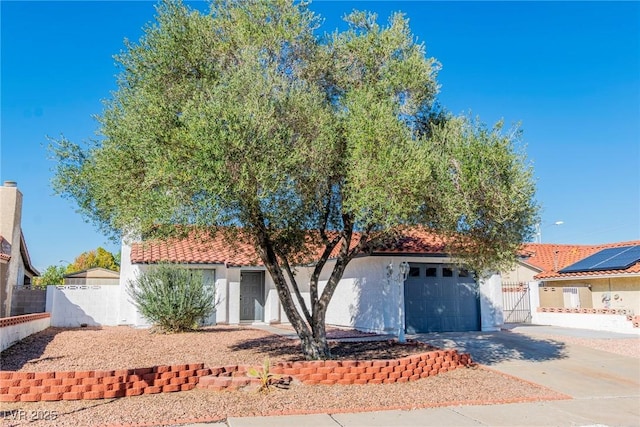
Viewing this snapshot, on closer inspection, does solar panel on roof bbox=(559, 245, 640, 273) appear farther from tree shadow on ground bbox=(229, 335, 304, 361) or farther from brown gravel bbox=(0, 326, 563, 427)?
tree shadow on ground bbox=(229, 335, 304, 361)

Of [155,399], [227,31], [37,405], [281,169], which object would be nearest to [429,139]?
[281,169]

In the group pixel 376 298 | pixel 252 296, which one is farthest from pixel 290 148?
pixel 252 296

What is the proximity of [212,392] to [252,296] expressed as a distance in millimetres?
14325

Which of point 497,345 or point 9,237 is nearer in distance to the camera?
point 497,345

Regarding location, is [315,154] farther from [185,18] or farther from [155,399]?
[155,399]

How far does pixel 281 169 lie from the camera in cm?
956

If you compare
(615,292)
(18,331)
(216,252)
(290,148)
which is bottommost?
(18,331)

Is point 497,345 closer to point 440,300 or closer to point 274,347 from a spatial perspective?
point 440,300

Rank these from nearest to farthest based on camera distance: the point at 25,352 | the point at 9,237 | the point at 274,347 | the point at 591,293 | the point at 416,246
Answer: the point at 25,352
the point at 274,347
the point at 416,246
the point at 9,237
the point at 591,293

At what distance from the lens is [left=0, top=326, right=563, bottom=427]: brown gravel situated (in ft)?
26.5

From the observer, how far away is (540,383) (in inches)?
445

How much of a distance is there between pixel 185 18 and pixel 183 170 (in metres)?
4.13

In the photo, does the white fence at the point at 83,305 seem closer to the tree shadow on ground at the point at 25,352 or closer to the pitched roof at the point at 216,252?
the pitched roof at the point at 216,252

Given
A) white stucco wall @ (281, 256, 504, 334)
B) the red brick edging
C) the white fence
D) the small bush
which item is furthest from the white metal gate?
the white fence
